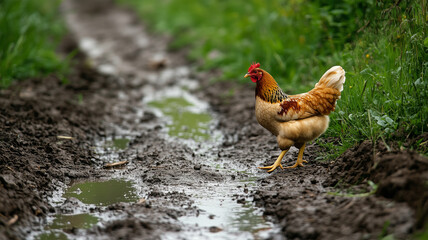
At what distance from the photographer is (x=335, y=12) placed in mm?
7098

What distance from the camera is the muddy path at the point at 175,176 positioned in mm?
3857

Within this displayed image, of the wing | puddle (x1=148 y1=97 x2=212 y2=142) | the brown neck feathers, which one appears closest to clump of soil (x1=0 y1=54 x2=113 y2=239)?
puddle (x1=148 y1=97 x2=212 y2=142)

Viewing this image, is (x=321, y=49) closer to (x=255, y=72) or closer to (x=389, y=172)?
(x=255, y=72)

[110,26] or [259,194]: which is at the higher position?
[110,26]

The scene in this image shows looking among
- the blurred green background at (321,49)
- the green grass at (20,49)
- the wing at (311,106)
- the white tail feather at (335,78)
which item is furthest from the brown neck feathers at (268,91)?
the green grass at (20,49)

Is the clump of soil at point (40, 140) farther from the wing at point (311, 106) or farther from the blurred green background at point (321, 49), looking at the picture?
the wing at point (311, 106)

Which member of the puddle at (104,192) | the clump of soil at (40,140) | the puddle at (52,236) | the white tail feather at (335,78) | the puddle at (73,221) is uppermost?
the white tail feather at (335,78)

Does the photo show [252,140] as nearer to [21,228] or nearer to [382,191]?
[382,191]

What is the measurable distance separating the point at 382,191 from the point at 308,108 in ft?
4.60

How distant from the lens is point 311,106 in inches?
199

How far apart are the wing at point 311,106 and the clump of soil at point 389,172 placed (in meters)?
0.52

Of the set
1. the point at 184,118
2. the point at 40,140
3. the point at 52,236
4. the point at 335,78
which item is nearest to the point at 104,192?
the point at 52,236

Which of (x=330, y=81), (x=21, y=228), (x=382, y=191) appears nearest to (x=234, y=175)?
(x=330, y=81)

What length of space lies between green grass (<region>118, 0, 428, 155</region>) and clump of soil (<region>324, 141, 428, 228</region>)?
0.90ft
